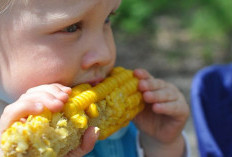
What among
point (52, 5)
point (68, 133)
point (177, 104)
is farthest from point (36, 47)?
point (177, 104)

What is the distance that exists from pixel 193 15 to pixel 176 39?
1.33ft

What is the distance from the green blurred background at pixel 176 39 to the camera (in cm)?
409

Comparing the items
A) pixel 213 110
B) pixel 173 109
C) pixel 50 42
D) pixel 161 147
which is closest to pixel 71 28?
pixel 50 42

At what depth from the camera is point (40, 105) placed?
1.00m

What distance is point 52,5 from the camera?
1106 millimetres

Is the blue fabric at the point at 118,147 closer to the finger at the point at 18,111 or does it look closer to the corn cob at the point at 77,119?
the corn cob at the point at 77,119

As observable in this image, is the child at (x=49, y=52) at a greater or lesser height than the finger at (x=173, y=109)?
greater

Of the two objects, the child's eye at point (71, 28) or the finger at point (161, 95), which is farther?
the finger at point (161, 95)

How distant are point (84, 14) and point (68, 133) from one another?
0.35 metres

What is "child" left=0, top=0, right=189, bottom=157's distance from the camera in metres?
1.06

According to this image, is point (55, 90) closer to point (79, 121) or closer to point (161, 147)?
point (79, 121)

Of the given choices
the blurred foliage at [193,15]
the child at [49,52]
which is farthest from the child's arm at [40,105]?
the blurred foliage at [193,15]

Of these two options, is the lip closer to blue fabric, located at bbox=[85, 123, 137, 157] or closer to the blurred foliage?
blue fabric, located at bbox=[85, 123, 137, 157]

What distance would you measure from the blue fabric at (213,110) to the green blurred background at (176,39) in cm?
179
